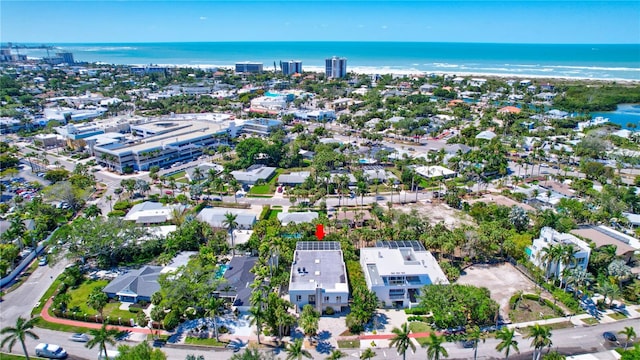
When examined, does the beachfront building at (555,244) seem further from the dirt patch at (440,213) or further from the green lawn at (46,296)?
the green lawn at (46,296)

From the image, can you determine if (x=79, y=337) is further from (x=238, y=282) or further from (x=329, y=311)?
(x=329, y=311)

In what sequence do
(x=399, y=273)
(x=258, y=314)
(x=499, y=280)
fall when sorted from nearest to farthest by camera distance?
(x=258, y=314)
(x=399, y=273)
(x=499, y=280)

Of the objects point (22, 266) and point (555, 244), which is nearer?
point (555, 244)

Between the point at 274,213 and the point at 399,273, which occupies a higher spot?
the point at 399,273

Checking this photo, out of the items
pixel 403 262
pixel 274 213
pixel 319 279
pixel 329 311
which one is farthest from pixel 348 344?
pixel 274 213

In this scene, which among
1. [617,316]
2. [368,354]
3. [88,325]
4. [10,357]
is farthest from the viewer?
[617,316]

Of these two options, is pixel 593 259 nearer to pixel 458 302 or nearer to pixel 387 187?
pixel 458 302

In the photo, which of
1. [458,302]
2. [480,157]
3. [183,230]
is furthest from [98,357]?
[480,157]
